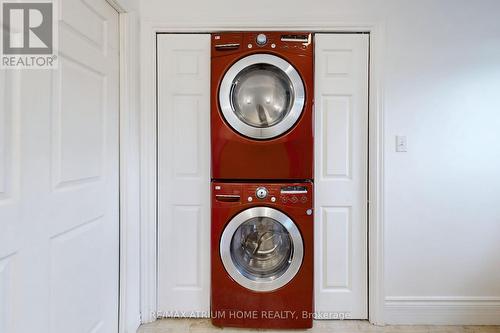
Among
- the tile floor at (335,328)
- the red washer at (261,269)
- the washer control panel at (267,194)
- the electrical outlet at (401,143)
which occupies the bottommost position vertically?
the tile floor at (335,328)

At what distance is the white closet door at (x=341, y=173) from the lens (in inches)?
73.9

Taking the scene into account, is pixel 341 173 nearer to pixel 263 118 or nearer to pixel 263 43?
pixel 263 118

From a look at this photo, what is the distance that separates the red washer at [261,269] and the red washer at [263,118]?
117 millimetres

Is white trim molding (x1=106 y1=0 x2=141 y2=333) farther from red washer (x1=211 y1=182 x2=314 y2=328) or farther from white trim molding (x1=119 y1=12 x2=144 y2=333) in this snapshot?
red washer (x1=211 y1=182 x2=314 y2=328)

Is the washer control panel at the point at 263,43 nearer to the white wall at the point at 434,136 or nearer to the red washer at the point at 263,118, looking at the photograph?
the red washer at the point at 263,118

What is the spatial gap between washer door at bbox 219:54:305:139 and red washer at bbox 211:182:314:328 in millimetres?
366

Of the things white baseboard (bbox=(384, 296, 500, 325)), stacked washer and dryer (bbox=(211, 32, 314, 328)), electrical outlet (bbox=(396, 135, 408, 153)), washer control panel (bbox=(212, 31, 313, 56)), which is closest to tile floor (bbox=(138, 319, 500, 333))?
white baseboard (bbox=(384, 296, 500, 325))

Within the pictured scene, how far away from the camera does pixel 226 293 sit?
175 centimetres

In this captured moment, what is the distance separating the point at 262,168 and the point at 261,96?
0.45m

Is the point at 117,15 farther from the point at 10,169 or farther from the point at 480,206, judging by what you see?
the point at 480,206

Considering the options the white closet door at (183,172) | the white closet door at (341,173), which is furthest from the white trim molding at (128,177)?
the white closet door at (341,173)

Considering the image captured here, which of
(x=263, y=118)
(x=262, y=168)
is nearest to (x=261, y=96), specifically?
(x=263, y=118)

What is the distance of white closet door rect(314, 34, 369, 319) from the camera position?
188cm

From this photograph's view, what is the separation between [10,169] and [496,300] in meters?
2.78
